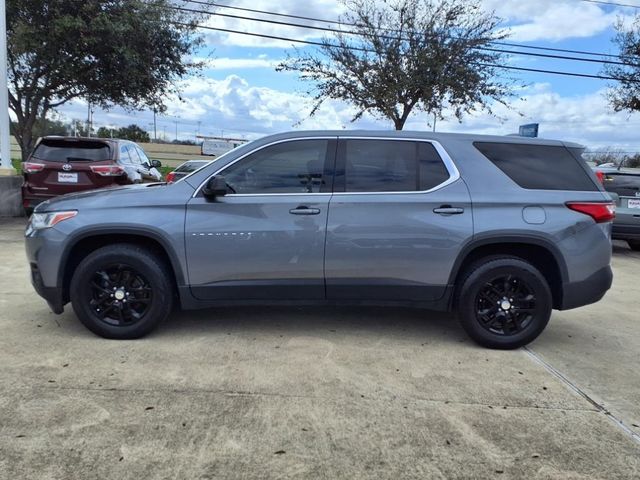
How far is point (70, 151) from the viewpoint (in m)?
9.01

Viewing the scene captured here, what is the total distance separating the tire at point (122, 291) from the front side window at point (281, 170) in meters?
0.97

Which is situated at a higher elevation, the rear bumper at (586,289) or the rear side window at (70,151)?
the rear side window at (70,151)

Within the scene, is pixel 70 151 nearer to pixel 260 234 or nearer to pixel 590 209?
pixel 260 234

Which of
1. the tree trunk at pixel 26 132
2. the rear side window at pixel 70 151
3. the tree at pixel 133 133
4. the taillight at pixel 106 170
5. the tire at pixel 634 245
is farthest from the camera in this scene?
the tree at pixel 133 133

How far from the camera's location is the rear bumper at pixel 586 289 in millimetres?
4480

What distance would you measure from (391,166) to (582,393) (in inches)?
88.5

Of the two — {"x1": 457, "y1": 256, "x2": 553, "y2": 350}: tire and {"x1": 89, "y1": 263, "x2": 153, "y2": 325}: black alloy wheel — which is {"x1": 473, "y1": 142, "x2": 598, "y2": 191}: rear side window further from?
{"x1": 89, "y1": 263, "x2": 153, "y2": 325}: black alloy wheel

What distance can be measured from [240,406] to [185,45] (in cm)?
1313

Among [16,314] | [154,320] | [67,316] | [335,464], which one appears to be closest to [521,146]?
[335,464]

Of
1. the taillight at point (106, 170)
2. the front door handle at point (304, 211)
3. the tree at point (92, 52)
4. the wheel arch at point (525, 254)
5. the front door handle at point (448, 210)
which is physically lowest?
the wheel arch at point (525, 254)

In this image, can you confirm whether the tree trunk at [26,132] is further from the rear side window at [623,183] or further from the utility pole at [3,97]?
the rear side window at [623,183]

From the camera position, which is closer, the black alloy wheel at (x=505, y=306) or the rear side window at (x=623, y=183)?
the black alloy wheel at (x=505, y=306)

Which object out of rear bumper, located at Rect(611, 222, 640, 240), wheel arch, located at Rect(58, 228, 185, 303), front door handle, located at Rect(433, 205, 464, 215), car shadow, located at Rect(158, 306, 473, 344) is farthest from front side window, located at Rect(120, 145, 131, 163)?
rear bumper, located at Rect(611, 222, 640, 240)

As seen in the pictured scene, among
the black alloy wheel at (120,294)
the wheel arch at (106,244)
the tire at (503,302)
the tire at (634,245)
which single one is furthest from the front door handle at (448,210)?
the tire at (634,245)
